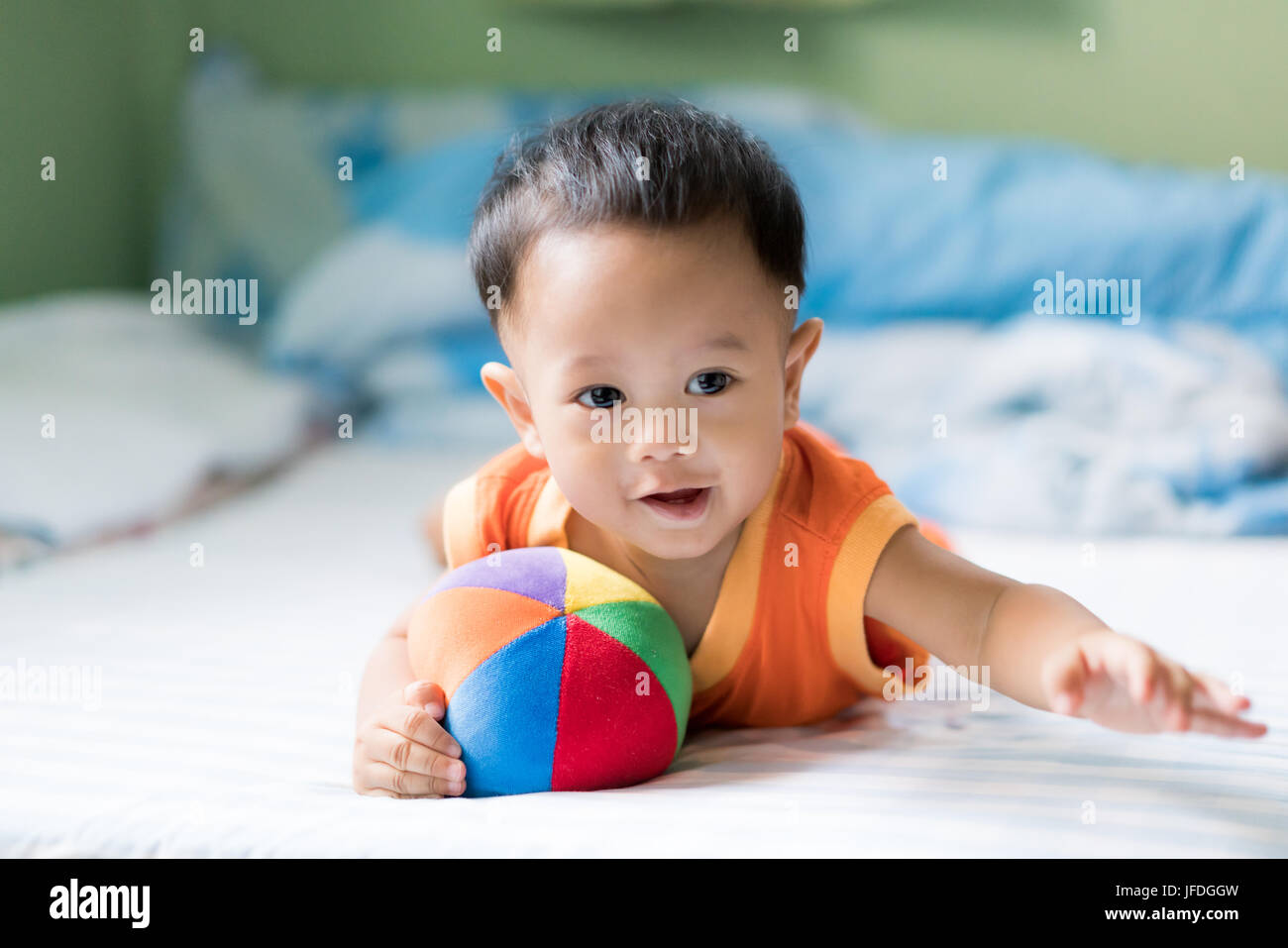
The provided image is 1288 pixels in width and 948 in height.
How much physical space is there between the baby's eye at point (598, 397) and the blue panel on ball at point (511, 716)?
0.16 meters

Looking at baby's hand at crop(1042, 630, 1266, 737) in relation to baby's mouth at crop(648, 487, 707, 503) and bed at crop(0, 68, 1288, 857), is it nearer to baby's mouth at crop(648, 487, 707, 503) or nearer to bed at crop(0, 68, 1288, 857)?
bed at crop(0, 68, 1288, 857)

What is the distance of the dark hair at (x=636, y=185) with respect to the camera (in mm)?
864

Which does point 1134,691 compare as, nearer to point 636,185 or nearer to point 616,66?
point 636,185

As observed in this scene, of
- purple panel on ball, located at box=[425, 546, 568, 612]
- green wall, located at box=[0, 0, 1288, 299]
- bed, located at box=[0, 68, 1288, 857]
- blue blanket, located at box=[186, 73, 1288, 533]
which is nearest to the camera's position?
bed, located at box=[0, 68, 1288, 857]

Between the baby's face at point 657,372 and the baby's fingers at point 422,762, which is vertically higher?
the baby's face at point 657,372

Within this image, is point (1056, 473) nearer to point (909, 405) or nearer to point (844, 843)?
point (909, 405)

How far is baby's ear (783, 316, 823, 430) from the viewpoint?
97 centimetres

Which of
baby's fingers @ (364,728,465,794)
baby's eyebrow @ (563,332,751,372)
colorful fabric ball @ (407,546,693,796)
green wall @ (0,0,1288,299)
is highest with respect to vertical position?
green wall @ (0,0,1288,299)

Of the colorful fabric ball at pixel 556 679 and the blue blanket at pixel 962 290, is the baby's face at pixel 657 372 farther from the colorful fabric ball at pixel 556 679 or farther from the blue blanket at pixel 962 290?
the blue blanket at pixel 962 290

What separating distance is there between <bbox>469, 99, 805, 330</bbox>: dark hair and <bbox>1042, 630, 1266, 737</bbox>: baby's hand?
1.15 ft

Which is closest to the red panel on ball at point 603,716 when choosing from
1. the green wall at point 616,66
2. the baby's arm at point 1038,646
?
the baby's arm at point 1038,646

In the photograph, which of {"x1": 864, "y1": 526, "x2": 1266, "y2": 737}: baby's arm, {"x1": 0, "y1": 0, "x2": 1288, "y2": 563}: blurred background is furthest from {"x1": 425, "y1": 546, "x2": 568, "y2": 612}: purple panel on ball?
{"x1": 0, "y1": 0, "x2": 1288, "y2": 563}: blurred background

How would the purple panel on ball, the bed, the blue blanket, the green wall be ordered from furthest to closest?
the green wall, the blue blanket, the purple panel on ball, the bed
